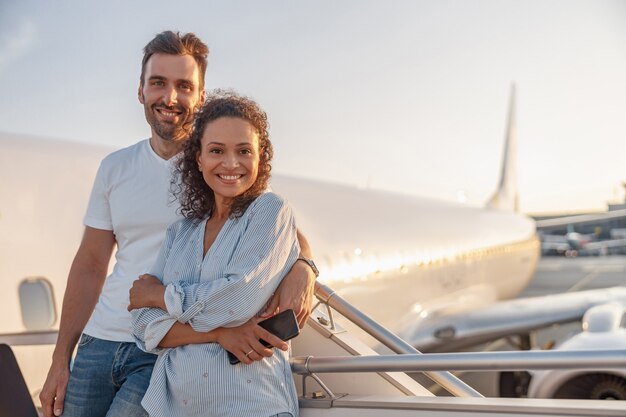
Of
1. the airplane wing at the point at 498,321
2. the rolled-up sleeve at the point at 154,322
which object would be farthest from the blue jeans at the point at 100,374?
the airplane wing at the point at 498,321

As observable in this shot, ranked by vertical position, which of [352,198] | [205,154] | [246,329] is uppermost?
[205,154]

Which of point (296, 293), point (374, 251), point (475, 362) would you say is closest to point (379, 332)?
point (475, 362)

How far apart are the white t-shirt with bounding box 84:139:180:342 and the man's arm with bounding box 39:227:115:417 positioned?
0.16 ft

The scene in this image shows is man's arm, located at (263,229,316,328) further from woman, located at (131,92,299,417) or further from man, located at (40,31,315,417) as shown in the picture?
man, located at (40,31,315,417)

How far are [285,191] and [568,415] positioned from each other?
608 cm

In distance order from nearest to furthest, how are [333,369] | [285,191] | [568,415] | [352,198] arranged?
[568,415]
[333,369]
[285,191]
[352,198]

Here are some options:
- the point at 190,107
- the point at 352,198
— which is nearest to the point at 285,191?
the point at 352,198

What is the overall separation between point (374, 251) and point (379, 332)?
5.79 metres

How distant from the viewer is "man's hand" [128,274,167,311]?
1.92 meters

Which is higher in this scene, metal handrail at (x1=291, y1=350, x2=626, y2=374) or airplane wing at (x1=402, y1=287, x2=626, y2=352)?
metal handrail at (x1=291, y1=350, x2=626, y2=374)

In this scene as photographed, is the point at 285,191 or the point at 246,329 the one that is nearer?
the point at 246,329

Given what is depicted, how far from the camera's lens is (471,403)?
1.98 m

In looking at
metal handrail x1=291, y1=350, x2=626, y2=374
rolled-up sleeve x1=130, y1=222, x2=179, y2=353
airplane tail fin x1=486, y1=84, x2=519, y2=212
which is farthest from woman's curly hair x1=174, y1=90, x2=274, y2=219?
airplane tail fin x1=486, y1=84, x2=519, y2=212

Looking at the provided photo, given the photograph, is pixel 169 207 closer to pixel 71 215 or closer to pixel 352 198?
pixel 71 215
